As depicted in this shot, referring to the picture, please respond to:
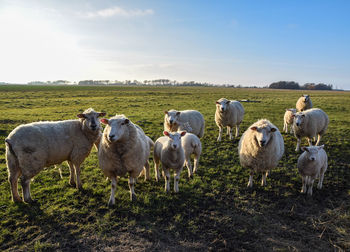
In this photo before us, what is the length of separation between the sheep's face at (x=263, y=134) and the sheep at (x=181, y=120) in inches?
157

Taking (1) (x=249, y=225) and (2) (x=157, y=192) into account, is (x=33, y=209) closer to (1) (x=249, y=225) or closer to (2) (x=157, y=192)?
(2) (x=157, y=192)

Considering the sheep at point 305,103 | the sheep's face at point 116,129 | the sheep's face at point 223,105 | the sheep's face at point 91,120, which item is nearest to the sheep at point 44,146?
the sheep's face at point 91,120

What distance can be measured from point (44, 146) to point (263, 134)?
6.18 m

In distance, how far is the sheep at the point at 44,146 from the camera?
5.43 m

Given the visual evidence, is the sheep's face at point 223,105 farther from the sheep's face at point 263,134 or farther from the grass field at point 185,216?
the sheep's face at point 263,134

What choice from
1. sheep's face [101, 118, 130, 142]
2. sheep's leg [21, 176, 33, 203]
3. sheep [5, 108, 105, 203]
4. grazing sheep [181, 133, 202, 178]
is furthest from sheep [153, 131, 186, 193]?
Answer: sheep's leg [21, 176, 33, 203]

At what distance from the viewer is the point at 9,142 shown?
5.36 m

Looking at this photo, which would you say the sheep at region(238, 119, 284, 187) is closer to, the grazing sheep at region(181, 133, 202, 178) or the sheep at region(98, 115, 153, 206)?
the grazing sheep at region(181, 133, 202, 178)

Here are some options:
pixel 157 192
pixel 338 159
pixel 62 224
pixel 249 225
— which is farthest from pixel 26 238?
pixel 338 159

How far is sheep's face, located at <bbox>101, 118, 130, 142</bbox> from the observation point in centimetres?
506

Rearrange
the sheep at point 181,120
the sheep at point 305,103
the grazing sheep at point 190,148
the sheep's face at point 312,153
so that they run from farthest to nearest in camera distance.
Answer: the sheep at point 305,103 → the sheep at point 181,120 → the grazing sheep at point 190,148 → the sheep's face at point 312,153

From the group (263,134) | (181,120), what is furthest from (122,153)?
(181,120)

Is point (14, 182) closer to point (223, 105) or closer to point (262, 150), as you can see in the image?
point (262, 150)

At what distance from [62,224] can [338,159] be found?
10.4m
